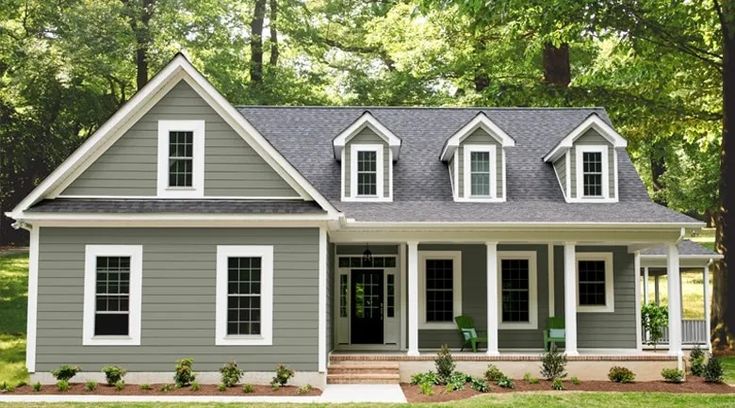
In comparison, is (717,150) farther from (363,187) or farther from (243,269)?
(243,269)

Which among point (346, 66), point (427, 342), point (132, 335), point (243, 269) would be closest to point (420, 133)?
point (427, 342)

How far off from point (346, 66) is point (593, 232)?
22.1 m

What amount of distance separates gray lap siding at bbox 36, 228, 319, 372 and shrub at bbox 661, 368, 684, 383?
750 cm

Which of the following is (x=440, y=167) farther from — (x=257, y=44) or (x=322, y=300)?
(x=257, y=44)

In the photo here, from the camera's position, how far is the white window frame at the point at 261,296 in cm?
1700

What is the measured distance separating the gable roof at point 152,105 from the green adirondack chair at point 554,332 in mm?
6767

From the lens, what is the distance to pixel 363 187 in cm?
2059

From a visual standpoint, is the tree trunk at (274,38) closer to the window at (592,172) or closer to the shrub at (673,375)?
the window at (592,172)

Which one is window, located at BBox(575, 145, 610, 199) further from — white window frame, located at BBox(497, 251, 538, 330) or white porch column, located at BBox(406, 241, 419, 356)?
white porch column, located at BBox(406, 241, 419, 356)

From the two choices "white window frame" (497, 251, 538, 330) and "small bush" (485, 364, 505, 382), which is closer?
"small bush" (485, 364, 505, 382)

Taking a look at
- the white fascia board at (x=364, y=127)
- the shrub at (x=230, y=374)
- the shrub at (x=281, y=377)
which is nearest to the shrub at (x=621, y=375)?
the shrub at (x=281, y=377)

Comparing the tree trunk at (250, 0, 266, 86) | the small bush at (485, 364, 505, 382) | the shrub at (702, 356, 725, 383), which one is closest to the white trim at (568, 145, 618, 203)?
the shrub at (702, 356, 725, 383)

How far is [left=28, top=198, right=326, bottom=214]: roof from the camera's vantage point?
17.0 m

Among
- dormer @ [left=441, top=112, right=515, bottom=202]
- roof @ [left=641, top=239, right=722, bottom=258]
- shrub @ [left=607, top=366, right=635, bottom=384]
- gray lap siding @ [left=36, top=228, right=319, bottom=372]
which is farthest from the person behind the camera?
roof @ [left=641, top=239, right=722, bottom=258]
